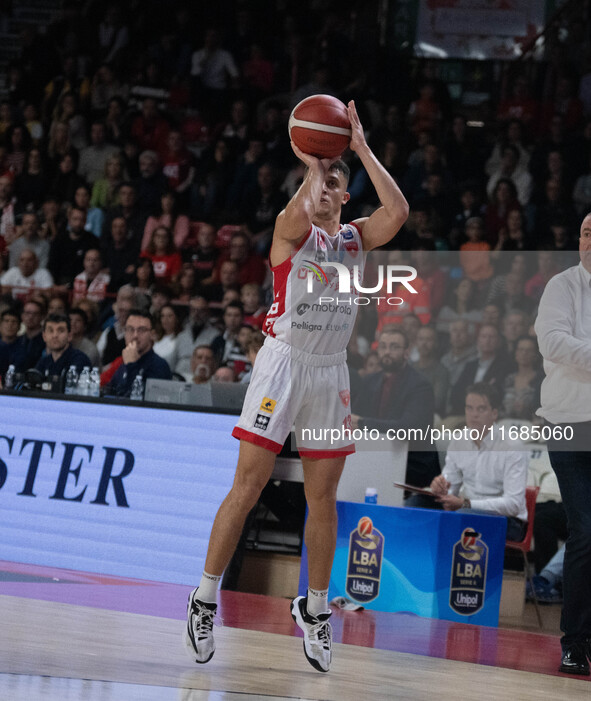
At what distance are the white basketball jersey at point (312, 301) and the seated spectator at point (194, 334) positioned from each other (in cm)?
506

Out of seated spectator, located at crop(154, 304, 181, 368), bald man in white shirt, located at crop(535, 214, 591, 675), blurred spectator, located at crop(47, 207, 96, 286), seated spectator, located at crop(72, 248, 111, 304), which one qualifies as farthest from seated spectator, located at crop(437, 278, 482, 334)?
bald man in white shirt, located at crop(535, 214, 591, 675)

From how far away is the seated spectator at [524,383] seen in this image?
809 centimetres

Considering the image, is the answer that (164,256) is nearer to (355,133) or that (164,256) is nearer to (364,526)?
(364,526)

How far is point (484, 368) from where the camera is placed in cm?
852

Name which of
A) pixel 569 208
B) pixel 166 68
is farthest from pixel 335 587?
pixel 166 68

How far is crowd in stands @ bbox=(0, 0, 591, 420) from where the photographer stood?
9234 mm

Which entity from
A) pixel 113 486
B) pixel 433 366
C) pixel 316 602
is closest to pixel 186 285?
pixel 433 366

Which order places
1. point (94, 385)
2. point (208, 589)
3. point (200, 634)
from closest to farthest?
point (200, 634)
point (208, 589)
point (94, 385)

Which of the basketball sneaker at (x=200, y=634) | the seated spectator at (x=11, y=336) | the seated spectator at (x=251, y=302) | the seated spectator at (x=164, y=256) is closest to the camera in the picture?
the basketball sneaker at (x=200, y=634)

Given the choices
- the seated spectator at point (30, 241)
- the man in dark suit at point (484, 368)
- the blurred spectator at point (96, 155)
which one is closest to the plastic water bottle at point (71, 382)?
the man in dark suit at point (484, 368)

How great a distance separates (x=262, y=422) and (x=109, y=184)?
8598mm

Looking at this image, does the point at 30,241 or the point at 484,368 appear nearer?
the point at 484,368

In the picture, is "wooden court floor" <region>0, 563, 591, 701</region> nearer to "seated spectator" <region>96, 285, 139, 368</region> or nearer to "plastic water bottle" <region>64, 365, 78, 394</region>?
"plastic water bottle" <region>64, 365, 78, 394</region>

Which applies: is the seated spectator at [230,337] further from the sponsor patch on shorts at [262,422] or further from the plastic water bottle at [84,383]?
the sponsor patch on shorts at [262,422]
